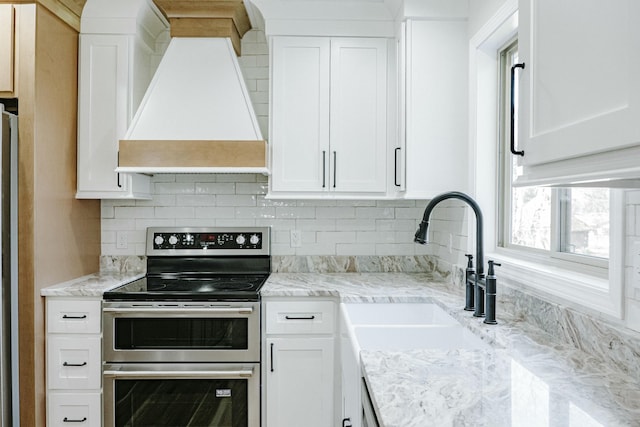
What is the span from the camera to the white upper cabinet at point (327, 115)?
2.56 m

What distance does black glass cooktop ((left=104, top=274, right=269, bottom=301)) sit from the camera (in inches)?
88.0

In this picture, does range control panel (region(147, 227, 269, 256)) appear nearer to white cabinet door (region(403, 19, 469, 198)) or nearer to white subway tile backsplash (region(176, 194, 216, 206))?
white subway tile backsplash (region(176, 194, 216, 206))

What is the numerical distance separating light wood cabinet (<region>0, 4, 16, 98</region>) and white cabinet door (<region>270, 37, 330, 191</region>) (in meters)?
1.25

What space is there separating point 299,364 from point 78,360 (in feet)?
3.54

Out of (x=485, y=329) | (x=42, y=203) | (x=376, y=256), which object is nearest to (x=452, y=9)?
(x=376, y=256)

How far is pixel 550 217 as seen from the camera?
5.90ft

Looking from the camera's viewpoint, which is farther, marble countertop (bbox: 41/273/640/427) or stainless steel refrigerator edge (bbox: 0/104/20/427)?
Answer: stainless steel refrigerator edge (bbox: 0/104/20/427)

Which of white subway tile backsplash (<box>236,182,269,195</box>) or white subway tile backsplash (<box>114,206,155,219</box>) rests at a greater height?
white subway tile backsplash (<box>236,182,269,195</box>)

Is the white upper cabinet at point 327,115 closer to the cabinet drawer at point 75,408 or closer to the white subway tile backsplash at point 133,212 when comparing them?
the white subway tile backsplash at point 133,212

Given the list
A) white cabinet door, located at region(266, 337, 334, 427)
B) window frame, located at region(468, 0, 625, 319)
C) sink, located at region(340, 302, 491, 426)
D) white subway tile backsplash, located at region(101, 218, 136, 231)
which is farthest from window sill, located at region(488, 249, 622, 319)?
white subway tile backsplash, located at region(101, 218, 136, 231)

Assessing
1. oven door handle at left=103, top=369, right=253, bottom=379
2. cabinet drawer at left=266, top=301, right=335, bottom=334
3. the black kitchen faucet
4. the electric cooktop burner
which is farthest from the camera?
the electric cooktop burner

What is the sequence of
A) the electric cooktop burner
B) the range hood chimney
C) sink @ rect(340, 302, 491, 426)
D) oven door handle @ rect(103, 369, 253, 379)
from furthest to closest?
the electric cooktop burner, the range hood chimney, oven door handle @ rect(103, 369, 253, 379), sink @ rect(340, 302, 491, 426)

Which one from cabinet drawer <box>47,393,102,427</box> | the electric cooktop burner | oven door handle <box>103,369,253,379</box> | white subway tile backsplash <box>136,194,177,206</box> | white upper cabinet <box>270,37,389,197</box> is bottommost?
cabinet drawer <box>47,393,102,427</box>

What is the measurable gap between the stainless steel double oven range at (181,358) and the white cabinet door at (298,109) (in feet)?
2.45
